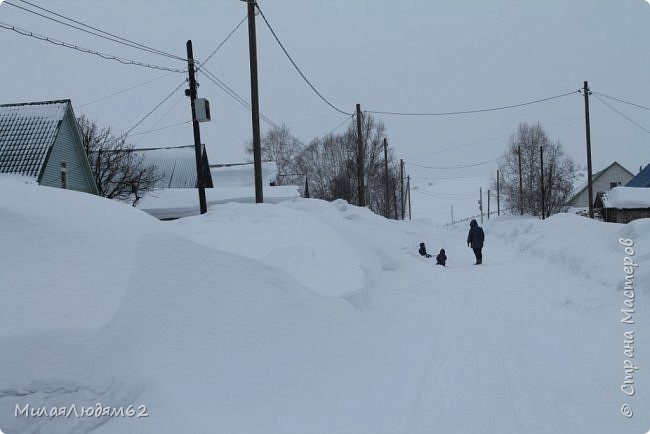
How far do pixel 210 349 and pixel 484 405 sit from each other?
261 cm

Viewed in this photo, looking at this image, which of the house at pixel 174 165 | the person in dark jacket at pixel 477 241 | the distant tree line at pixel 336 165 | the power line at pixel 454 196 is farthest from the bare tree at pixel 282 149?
the power line at pixel 454 196

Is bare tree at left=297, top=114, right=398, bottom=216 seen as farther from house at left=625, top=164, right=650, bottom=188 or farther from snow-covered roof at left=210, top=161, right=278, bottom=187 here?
house at left=625, top=164, right=650, bottom=188

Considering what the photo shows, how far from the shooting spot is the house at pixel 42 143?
61.0ft

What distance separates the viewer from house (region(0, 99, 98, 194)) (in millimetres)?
18578

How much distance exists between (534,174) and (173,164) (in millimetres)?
40751

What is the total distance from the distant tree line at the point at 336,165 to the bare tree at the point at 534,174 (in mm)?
14558

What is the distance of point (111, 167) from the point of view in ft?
86.7

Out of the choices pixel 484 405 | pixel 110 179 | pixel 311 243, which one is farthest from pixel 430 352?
pixel 110 179

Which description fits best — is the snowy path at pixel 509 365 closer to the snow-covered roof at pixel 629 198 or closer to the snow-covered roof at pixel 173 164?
the snow-covered roof at pixel 173 164

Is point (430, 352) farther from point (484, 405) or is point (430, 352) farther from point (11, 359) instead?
point (11, 359)

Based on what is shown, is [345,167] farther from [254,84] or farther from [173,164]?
[254,84]

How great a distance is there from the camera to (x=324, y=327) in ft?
18.2

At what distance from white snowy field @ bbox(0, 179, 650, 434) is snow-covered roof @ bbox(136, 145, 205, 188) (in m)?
28.3

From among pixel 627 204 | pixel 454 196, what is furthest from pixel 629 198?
pixel 454 196
